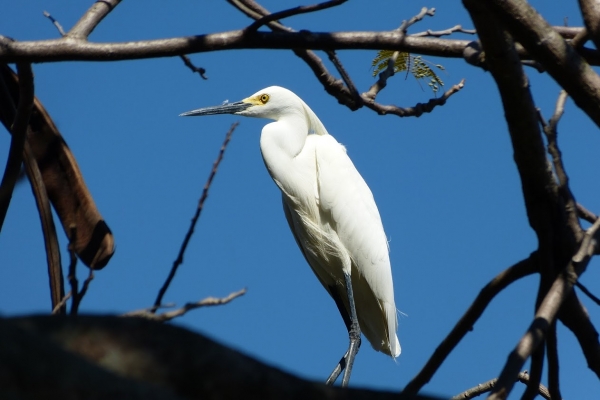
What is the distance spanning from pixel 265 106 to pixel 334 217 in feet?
3.05

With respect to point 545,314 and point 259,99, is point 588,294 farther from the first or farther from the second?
point 259,99

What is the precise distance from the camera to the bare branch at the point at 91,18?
103 inches

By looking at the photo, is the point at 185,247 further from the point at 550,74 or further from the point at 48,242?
the point at 550,74

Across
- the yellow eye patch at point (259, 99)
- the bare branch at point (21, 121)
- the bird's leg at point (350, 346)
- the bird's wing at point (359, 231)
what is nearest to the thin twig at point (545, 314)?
the bare branch at point (21, 121)

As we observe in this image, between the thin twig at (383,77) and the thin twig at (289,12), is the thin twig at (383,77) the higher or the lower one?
the lower one

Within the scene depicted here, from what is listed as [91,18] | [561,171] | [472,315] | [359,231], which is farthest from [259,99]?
[561,171]

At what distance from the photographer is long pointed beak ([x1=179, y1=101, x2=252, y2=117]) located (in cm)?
580

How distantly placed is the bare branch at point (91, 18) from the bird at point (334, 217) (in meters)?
2.57

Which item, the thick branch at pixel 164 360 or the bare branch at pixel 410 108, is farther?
the bare branch at pixel 410 108

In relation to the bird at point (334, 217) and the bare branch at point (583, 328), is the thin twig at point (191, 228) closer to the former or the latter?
the bare branch at point (583, 328)

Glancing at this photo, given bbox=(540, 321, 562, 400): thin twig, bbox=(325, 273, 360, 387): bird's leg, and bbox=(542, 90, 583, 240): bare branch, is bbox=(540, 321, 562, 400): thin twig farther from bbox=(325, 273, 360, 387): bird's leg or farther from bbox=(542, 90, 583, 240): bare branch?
bbox=(325, 273, 360, 387): bird's leg

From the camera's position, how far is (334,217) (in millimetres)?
5605

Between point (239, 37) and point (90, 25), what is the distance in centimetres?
61

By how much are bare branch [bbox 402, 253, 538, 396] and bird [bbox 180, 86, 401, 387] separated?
8.55 feet
